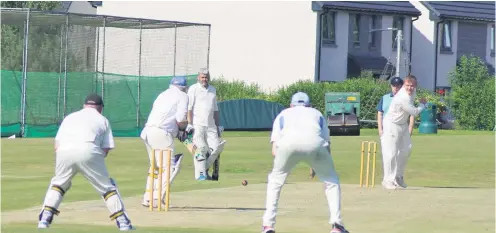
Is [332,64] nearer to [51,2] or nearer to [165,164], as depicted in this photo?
[51,2]

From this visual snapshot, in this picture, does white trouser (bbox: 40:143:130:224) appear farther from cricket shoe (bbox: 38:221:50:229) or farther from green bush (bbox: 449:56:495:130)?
green bush (bbox: 449:56:495:130)

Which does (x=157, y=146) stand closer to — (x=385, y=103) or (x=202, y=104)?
(x=202, y=104)

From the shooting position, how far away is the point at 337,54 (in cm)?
6550

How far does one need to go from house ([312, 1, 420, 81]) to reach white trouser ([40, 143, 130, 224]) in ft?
167

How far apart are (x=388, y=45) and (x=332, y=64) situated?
462 centimetres

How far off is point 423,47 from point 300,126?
191 ft

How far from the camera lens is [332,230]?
13.1m

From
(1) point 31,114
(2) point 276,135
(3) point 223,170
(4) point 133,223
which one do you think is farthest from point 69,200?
(1) point 31,114

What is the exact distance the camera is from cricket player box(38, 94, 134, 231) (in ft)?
42.6

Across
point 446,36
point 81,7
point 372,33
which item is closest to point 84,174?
point 372,33

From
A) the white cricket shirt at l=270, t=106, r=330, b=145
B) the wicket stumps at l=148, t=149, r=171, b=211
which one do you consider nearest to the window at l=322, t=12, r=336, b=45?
the wicket stumps at l=148, t=149, r=171, b=211

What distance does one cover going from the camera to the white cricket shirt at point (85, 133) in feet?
42.6

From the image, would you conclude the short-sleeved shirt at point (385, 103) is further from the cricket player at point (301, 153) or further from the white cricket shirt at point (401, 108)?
the cricket player at point (301, 153)

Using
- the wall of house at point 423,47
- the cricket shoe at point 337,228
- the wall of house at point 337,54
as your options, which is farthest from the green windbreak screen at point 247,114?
the cricket shoe at point 337,228
